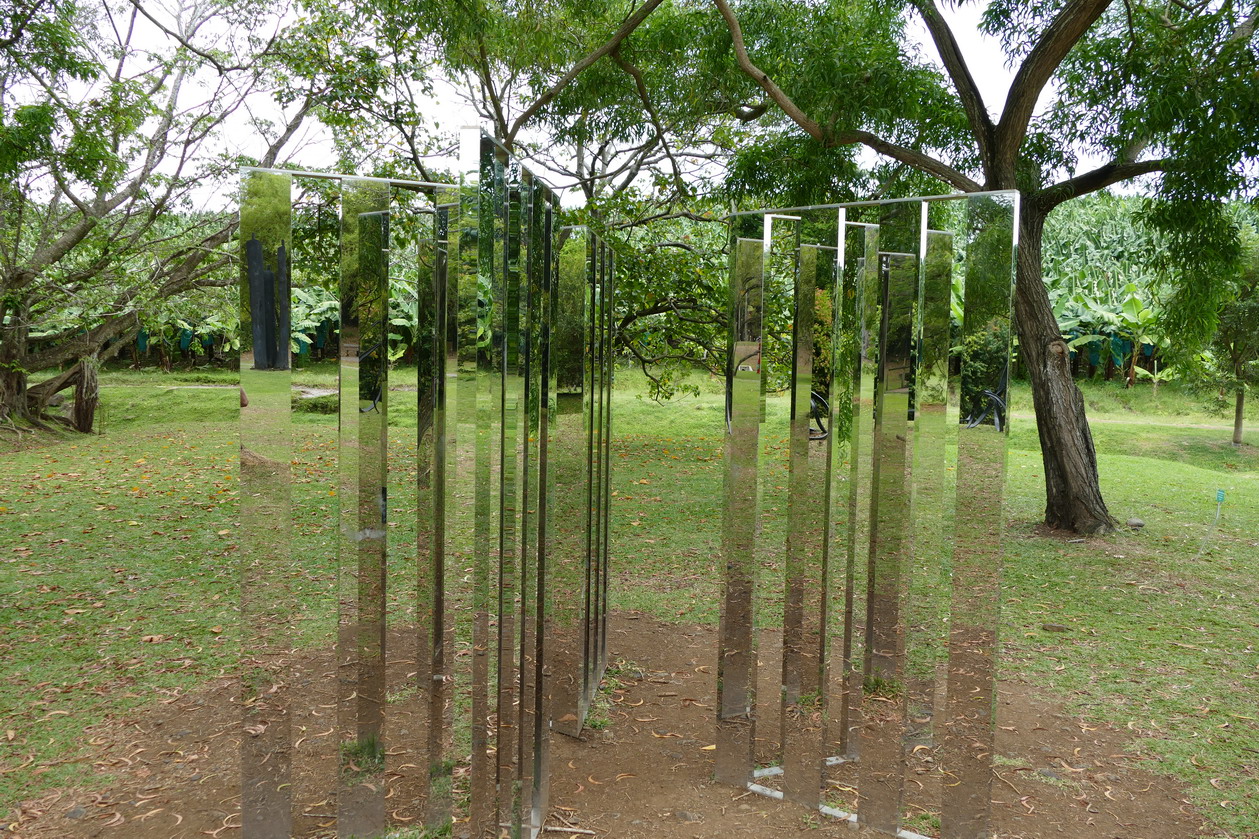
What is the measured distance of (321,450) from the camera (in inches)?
92.4

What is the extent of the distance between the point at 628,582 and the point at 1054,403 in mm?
3690

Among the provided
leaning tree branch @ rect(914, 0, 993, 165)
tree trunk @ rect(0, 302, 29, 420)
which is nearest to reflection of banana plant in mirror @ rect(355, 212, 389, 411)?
leaning tree branch @ rect(914, 0, 993, 165)

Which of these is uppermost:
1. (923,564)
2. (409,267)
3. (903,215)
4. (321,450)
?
(903,215)

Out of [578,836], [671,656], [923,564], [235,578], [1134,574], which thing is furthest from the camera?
[1134,574]

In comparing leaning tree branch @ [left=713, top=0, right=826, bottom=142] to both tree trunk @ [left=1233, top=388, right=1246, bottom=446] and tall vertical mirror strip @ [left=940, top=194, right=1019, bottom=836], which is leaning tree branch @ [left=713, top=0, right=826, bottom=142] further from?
tree trunk @ [left=1233, top=388, right=1246, bottom=446]

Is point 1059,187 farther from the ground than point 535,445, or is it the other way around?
point 1059,187

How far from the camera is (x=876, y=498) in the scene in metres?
2.86

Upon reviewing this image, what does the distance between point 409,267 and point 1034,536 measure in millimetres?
6504

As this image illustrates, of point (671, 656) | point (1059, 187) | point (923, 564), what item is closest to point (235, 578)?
point (671, 656)

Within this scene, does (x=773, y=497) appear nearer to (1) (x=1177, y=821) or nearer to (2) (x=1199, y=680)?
(2) (x=1199, y=680)

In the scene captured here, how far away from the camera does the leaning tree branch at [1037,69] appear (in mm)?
5758

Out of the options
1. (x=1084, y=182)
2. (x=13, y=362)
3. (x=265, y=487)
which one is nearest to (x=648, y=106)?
(x=1084, y=182)

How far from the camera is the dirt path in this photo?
2723 millimetres

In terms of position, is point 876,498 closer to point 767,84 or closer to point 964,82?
point 767,84
